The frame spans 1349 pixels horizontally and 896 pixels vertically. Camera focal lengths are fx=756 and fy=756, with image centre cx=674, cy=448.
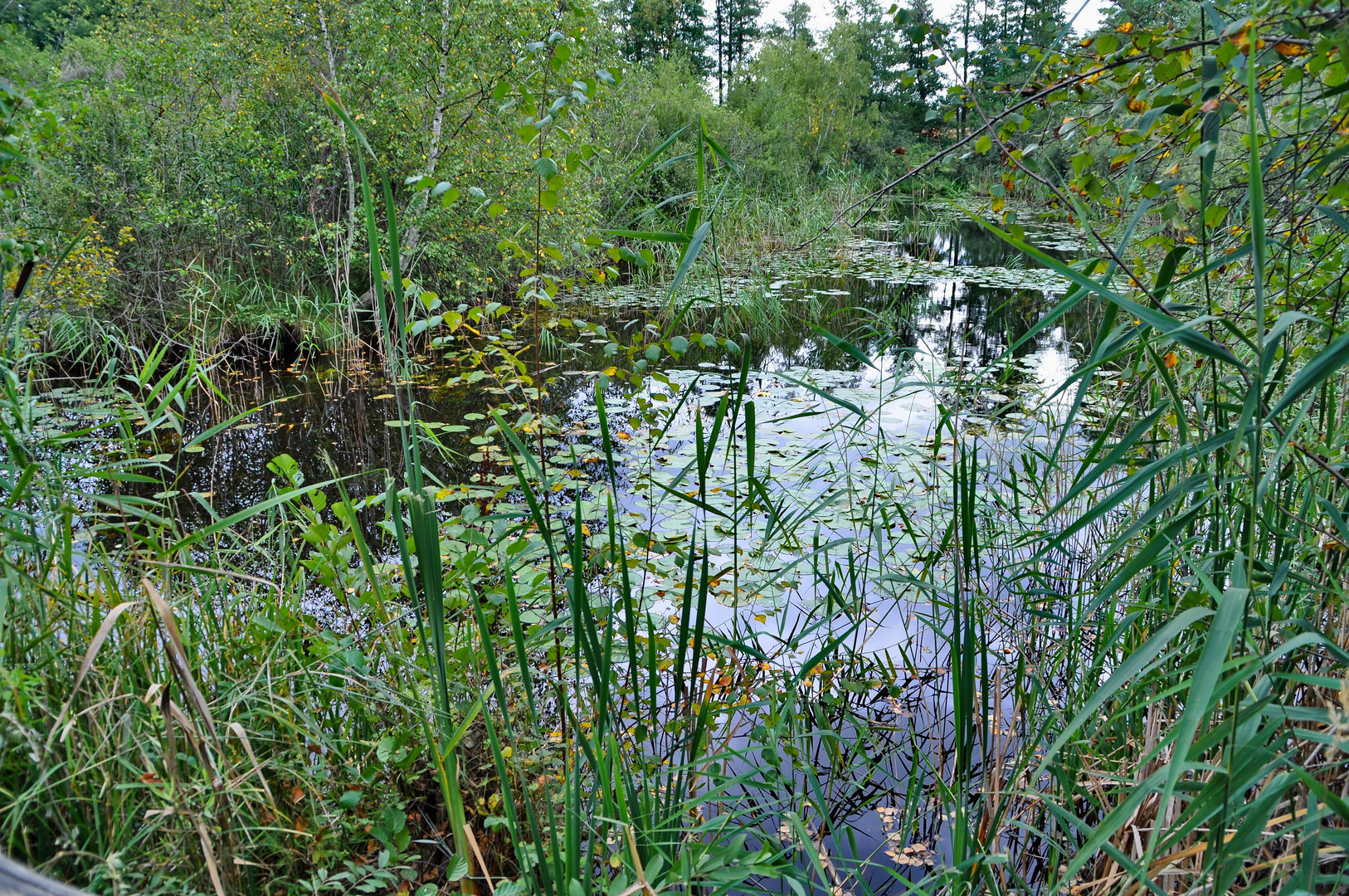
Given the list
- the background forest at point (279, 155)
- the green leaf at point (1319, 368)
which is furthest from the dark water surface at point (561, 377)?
the green leaf at point (1319, 368)

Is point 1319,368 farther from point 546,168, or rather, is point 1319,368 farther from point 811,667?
point 546,168

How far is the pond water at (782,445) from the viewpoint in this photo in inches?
95.7

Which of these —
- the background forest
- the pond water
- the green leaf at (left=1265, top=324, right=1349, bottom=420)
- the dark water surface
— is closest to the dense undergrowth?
the green leaf at (left=1265, top=324, right=1349, bottom=420)

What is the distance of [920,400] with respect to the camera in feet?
18.5

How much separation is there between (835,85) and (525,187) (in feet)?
63.8

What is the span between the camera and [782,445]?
4.60m

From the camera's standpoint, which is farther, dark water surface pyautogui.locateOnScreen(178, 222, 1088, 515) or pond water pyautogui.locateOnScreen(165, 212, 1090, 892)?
dark water surface pyautogui.locateOnScreen(178, 222, 1088, 515)

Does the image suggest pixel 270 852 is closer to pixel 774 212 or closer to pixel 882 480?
pixel 882 480

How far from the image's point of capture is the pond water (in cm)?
243

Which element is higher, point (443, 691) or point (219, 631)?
point (443, 691)

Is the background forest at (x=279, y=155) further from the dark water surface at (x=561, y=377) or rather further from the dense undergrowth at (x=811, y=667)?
the dense undergrowth at (x=811, y=667)

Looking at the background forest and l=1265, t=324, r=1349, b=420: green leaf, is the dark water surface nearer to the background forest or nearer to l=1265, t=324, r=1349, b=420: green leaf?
the background forest

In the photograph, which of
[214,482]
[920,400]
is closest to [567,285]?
[214,482]

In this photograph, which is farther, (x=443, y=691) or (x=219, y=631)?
(x=219, y=631)
